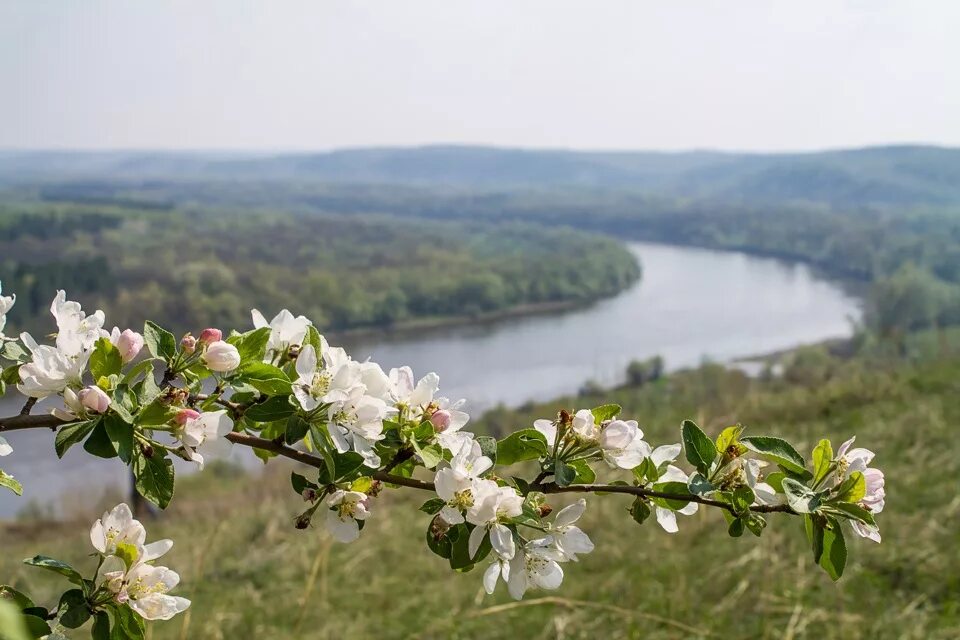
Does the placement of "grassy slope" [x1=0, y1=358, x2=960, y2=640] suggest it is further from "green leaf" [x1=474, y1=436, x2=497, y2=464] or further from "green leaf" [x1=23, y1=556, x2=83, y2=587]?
"green leaf" [x1=23, y1=556, x2=83, y2=587]

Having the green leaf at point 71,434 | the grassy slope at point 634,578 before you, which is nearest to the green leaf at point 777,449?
the green leaf at point 71,434

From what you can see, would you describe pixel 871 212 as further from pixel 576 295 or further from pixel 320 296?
pixel 320 296

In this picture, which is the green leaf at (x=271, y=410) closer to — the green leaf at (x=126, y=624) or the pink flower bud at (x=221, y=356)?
the pink flower bud at (x=221, y=356)

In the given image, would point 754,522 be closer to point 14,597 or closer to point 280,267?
point 14,597

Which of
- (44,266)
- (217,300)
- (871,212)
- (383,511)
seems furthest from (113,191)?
(383,511)

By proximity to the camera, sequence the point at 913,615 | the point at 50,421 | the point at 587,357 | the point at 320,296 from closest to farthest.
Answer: the point at 50,421 → the point at 913,615 → the point at 587,357 → the point at 320,296

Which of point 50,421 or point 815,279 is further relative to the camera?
point 815,279
